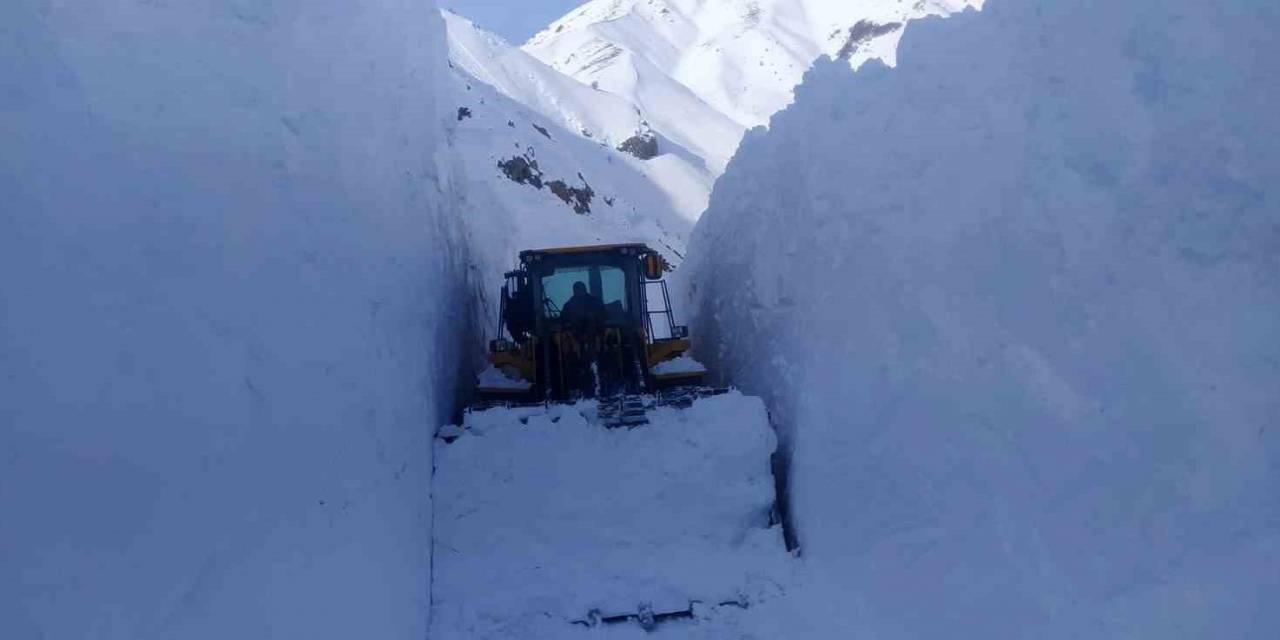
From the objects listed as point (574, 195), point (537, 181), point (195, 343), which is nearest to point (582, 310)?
point (195, 343)

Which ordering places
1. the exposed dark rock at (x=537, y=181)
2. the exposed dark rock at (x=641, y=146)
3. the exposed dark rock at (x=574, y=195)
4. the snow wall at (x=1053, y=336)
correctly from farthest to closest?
1. the exposed dark rock at (x=641, y=146)
2. the exposed dark rock at (x=574, y=195)
3. the exposed dark rock at (x=537, y=181)
4. the snow wall at (x=1053, y=336)

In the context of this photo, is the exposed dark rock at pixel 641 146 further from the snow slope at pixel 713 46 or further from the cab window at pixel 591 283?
the cab window at pixel 591 283

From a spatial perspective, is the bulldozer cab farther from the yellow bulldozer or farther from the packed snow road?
the packed snow road

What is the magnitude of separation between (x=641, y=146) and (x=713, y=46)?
34.5m

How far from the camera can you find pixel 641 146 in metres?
46.3

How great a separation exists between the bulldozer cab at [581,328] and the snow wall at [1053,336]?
1.81 meters

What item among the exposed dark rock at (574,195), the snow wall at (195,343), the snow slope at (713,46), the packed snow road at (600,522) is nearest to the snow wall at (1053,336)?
the packed snow road at (600,522)

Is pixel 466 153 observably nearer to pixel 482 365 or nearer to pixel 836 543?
pixel 482 365

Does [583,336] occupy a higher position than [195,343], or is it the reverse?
[195,343]

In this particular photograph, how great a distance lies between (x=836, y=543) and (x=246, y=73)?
12.0 feet

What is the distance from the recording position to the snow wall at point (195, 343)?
108 inches

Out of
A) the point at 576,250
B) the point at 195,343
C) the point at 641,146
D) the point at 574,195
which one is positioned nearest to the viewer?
the point at 195,343

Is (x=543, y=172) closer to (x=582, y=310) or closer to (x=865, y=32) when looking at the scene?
(x=582, y=310)

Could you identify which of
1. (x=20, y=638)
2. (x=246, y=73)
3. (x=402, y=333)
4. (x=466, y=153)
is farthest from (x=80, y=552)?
(x=466, y=153)
